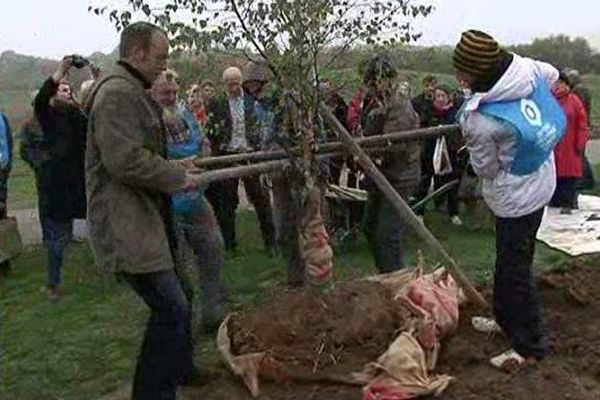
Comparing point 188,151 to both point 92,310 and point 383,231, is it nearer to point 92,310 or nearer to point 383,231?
point 383,231

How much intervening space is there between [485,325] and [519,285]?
2.09 ft

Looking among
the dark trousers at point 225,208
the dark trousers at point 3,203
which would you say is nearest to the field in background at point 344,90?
the dark trousers at point 3,203

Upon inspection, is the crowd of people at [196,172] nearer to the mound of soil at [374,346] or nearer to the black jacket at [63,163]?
the mound of soil at [374,346]

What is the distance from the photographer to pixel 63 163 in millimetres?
9055

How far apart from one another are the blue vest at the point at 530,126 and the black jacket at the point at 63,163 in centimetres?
454

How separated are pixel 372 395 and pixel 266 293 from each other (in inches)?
116

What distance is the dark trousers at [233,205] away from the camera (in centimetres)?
1000

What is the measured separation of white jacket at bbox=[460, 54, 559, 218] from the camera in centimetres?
531

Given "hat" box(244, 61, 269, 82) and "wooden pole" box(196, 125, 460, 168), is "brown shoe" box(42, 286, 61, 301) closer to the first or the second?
"hat" box(244, 61, 269, 82)

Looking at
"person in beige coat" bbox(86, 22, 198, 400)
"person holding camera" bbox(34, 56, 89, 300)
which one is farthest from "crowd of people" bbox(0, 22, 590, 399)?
"person holding camera" bbox(34, 56, 89, 300)

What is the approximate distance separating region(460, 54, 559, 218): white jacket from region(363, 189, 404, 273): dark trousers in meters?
1.77

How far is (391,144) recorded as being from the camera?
22.6 feet

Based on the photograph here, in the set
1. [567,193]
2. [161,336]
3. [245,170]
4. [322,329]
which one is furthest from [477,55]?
[567,193]

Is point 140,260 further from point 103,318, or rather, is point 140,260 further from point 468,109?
point 103,318
